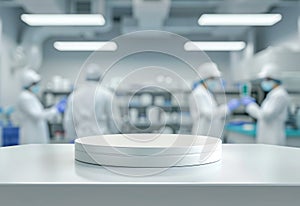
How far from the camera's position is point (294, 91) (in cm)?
416

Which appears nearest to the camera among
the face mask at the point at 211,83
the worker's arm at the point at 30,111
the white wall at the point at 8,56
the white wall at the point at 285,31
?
the worker's arm at the point at 30,111

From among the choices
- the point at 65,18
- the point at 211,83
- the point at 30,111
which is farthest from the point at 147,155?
the point at 65,18

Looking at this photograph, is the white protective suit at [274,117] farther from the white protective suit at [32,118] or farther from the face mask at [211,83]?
the white protective suit at [32,118]

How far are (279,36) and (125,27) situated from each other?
231 cm

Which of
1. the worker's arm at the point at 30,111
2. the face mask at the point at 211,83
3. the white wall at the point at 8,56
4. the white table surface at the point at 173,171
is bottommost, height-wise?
the white table surface at the point at 173,171

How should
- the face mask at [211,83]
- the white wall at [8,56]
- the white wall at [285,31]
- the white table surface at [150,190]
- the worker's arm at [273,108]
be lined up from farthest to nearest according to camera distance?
the white wall at [8,56] < the white wall at [285,31] < the face mask at [211,83] < the worker's arm at [273,108] < the white table surface at [150,190]

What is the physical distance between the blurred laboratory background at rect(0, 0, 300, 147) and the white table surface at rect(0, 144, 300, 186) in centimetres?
144

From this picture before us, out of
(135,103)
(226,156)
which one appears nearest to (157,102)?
(135,103)

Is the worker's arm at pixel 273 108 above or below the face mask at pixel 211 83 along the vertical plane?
below

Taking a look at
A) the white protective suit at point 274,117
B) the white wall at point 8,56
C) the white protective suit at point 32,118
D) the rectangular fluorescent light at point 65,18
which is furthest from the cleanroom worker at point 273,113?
the white wall at point 8,56

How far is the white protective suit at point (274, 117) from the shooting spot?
3334mm

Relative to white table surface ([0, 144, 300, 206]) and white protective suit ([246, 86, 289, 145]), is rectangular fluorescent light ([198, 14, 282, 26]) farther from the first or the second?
white table surface ([0, 144, 300, 206])

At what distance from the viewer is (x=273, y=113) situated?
336 centimetres

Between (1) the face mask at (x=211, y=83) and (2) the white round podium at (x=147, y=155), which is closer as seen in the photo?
(2) the white round podium at (x=147, y=155)
